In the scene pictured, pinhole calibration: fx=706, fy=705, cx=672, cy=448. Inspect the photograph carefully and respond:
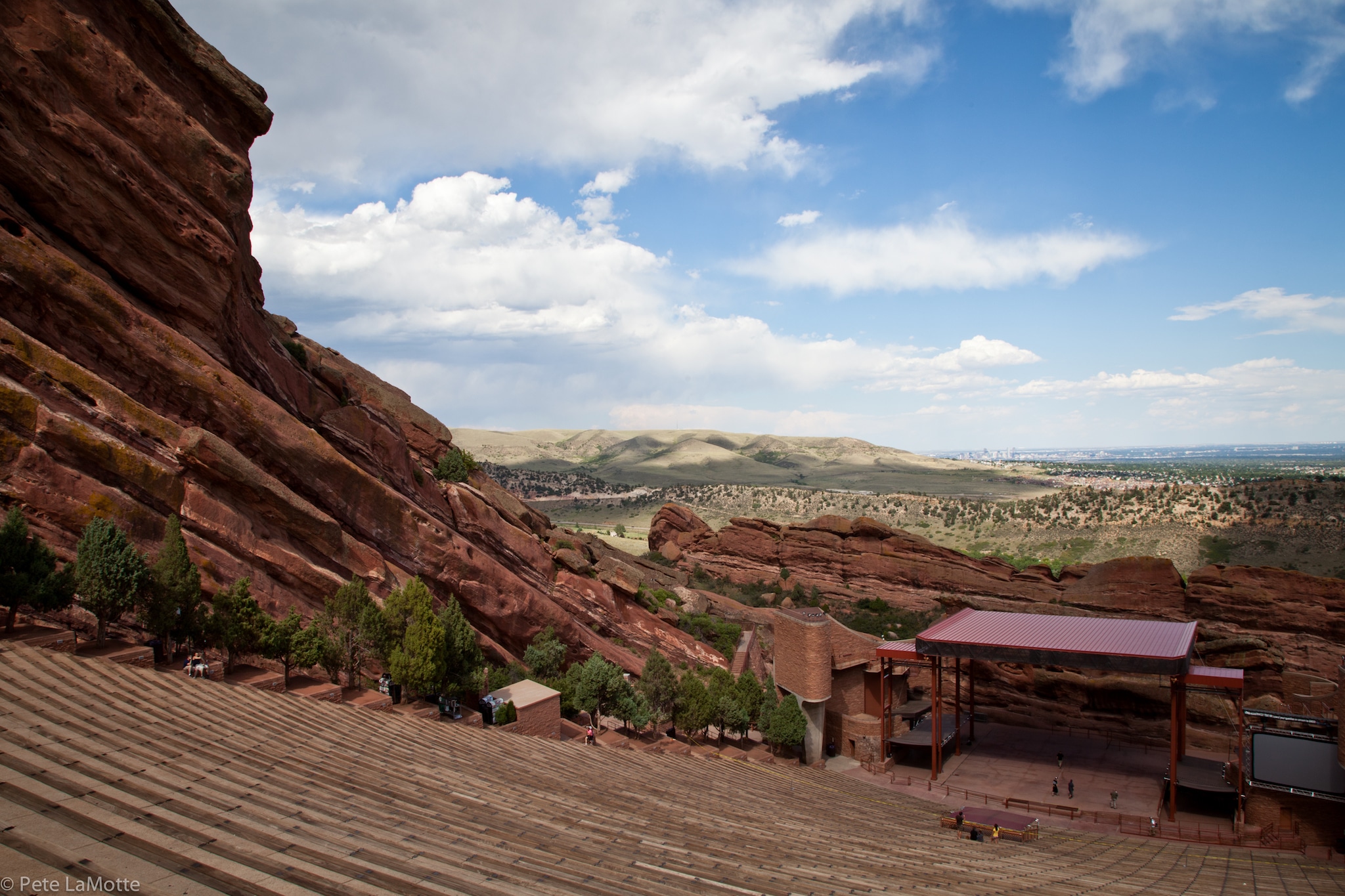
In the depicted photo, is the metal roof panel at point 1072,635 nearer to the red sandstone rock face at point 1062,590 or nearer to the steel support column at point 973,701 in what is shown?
the steel support column at point 973,701

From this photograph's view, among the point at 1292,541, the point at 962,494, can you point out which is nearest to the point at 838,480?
the point at 962,494

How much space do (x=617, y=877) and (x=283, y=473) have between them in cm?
2018

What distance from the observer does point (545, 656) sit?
99.1ft

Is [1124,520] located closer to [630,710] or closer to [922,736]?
[922,736]

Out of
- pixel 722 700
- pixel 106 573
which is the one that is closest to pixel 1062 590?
pixel 722 700

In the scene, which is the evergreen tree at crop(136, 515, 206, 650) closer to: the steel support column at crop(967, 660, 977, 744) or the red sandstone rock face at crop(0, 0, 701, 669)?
the red sandstone rock face at crop(0, 0, 701, 669)

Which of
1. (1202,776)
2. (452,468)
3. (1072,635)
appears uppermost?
(452,468)

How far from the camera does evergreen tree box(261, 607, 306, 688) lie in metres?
19.7

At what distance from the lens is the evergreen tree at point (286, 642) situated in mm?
19703

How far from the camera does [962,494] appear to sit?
15575 centimetres

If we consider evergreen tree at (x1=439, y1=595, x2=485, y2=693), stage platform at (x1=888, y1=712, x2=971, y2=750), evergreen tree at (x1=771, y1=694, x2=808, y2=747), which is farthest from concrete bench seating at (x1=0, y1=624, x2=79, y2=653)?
stage platform at (x1=888, y1=712, x2=971, y2=750)

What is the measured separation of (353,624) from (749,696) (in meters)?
18.9

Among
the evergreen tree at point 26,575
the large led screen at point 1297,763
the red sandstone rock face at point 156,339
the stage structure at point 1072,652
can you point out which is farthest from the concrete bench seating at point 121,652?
the large led screen at point 1297,763

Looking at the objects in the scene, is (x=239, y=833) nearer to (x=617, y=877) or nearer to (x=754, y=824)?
(x=617, y=877)
